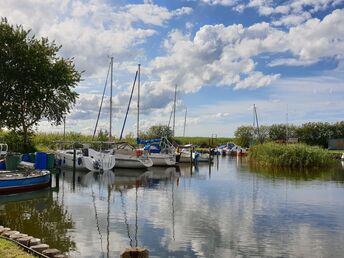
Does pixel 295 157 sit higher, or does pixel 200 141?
pixel 200 141

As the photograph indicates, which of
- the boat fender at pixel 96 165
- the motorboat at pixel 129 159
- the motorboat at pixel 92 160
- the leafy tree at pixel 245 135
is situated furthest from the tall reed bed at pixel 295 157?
the leafy tree at pixel 245 135

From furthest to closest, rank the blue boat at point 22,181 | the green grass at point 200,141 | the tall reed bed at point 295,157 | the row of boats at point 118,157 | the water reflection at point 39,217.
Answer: the green grass at point 200,141, the tall reed bed at point 295,157, the row of boats at point 118,157, the blue boat at point 22,181, the water reflection at point 39,217

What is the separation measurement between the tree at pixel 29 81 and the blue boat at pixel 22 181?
18.1 metres

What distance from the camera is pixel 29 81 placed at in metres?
44.5

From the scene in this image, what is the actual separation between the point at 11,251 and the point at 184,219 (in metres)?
9.04

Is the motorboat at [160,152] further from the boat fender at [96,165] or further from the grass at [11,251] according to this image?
the grass at [11,251]

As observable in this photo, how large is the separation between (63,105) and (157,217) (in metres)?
32.0

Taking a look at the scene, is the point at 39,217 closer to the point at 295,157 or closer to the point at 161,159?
the point at 161,159

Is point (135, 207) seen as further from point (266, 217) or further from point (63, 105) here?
point (63, 105)

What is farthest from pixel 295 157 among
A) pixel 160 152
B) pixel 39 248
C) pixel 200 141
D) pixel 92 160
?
pixel 200 141

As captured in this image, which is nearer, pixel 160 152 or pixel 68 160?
pixel 68 160

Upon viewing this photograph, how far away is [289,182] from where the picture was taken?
35.6 metres

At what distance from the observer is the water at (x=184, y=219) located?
14406mm

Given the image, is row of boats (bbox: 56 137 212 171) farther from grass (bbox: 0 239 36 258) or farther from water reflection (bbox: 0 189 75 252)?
grass (bbox: 0 239 36 258)
